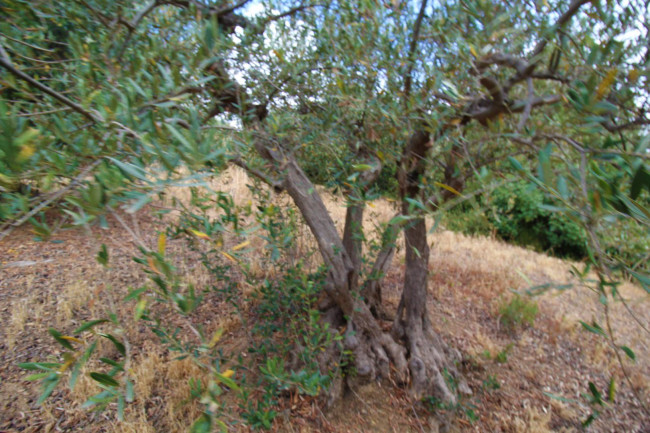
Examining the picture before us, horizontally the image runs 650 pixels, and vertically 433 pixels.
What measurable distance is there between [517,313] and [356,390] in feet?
7.79

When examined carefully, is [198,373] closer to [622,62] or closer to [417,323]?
[417,323]

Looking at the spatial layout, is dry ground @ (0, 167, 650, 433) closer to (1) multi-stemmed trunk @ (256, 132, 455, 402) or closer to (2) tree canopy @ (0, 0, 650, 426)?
(1) multi-stemmed trunk @ (256, 132, 455, 402)

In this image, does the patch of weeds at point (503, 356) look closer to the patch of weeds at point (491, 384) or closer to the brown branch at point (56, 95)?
the patch of weeds at point (491, 384)

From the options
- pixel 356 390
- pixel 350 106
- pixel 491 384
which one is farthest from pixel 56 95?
pixel 491 384

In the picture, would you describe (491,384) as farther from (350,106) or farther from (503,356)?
(350,106)

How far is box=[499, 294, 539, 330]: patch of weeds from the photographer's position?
13.8 feet

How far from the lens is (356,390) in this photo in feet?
9.44

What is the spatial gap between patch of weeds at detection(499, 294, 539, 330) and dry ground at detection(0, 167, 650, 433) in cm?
9

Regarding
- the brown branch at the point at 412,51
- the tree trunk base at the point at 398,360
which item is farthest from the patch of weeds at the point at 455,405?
the brown branch at the point at 412,51

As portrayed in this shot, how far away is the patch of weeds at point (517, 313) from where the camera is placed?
4.19 metres

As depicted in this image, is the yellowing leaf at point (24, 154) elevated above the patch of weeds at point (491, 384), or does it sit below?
above

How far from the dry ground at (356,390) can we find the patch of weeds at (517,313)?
0.28ft

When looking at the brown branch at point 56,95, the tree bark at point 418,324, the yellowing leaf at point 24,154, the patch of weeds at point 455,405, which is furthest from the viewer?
the tree bark at point 418,324

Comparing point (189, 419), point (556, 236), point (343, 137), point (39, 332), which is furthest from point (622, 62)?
point (556, 236)
